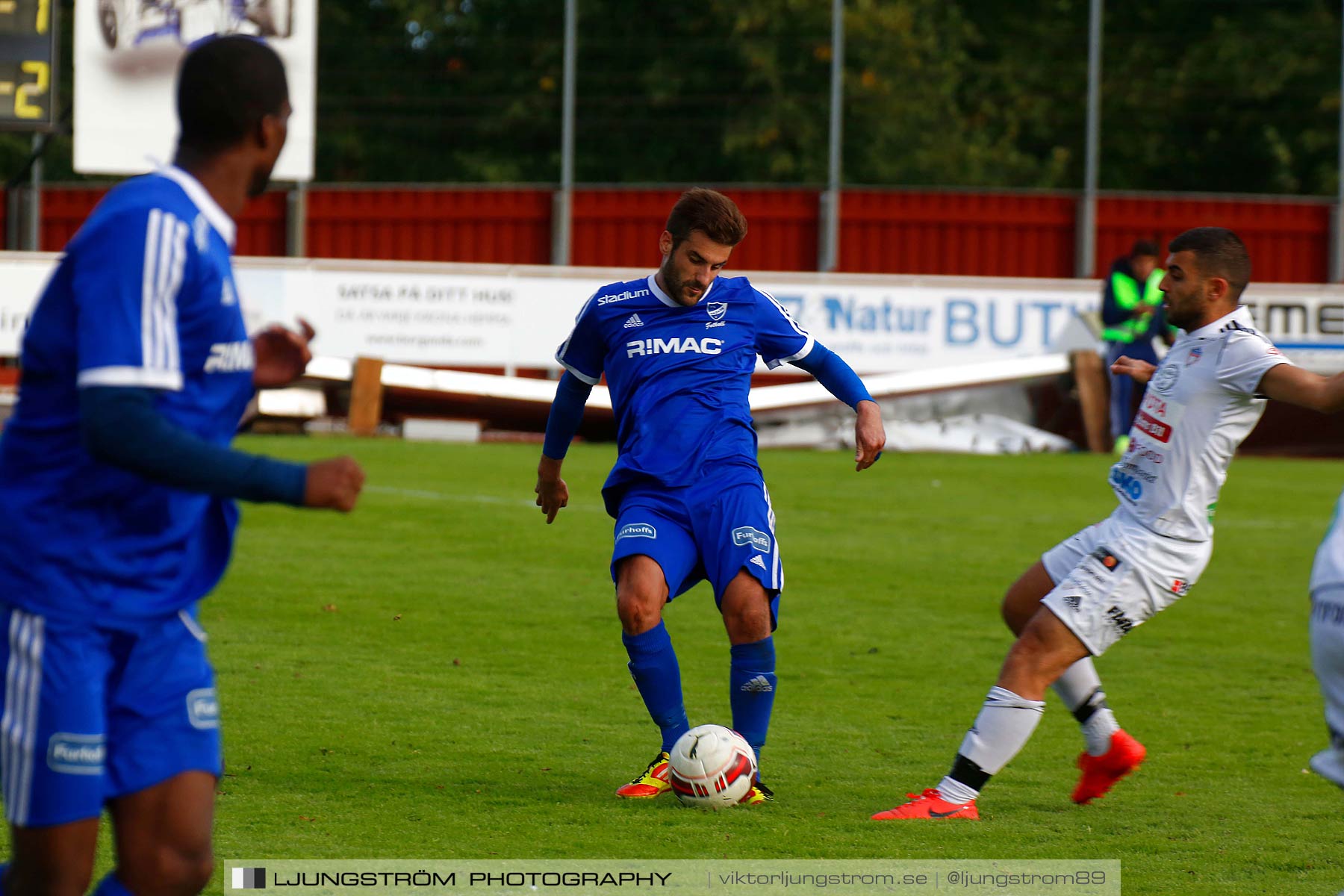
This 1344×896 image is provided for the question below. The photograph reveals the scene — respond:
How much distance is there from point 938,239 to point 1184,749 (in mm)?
22842

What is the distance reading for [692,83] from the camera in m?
36.6

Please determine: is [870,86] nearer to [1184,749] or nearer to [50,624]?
[1184,749]

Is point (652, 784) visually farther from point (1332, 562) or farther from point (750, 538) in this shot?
point (1332, 562)

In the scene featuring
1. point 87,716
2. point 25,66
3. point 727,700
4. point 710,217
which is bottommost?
point 727,700

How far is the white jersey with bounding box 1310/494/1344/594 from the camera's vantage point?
352cm

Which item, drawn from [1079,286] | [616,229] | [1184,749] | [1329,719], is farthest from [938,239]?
[1329,719]

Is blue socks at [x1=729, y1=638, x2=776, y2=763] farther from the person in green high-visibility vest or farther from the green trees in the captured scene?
the green trees

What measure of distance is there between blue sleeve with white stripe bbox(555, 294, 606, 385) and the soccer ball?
4.24ft

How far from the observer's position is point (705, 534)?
568 centimetres

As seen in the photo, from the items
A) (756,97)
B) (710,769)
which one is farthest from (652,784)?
(756,97)

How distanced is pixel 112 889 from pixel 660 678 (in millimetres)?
2715

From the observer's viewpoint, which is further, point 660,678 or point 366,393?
point 366,393

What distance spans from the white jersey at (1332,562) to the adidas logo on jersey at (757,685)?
2.32 m

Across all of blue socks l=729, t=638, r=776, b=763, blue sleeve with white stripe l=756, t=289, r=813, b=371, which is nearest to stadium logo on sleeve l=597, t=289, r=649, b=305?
blue sleeve with white stripe l=756, t=289, r=813, b=371
